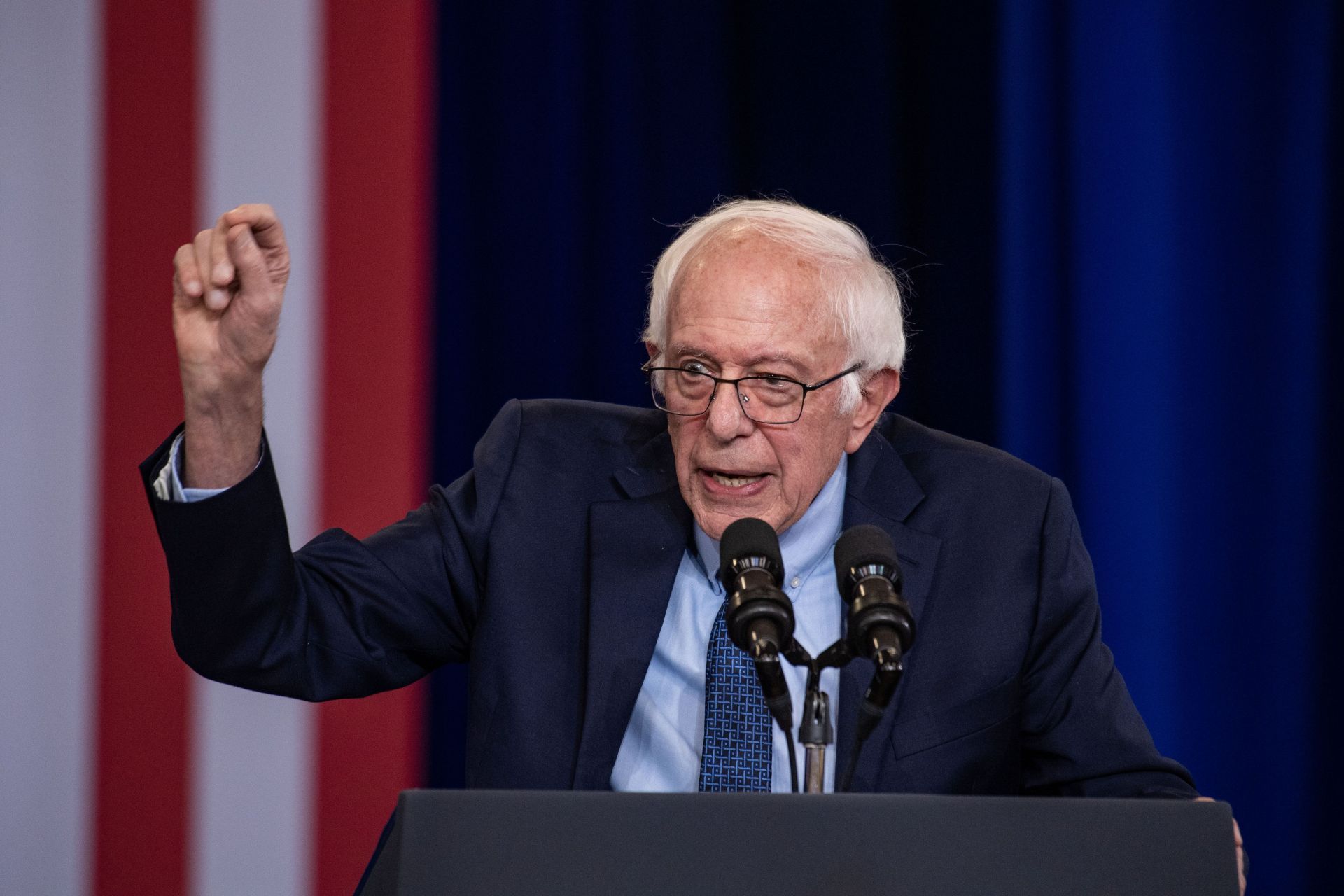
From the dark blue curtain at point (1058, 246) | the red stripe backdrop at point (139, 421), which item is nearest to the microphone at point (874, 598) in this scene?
the dark blue curtain at point (1058, 246)

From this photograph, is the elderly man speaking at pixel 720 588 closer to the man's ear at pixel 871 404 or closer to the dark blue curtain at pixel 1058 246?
the man's ear at pixel 871 404

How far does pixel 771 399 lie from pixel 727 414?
0.07 metres

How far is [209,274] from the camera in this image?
1.34 m

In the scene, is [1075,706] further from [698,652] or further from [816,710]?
[816,710]

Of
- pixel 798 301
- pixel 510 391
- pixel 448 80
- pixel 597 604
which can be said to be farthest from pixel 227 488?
pixel 448 80

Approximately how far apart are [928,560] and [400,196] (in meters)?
1.49

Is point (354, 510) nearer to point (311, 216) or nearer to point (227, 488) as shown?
point (311, 216)

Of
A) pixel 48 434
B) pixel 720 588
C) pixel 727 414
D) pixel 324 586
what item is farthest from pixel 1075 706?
pixel 48 434

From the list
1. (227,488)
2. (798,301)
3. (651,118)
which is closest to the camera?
(227,488)

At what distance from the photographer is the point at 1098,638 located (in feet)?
5.77

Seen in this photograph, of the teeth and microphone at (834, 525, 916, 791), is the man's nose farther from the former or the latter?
microphone at (834, 525, 916, 791)

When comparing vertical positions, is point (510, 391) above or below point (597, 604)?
above

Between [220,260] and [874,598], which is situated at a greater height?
[220,260]

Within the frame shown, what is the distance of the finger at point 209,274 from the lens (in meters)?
1.34
